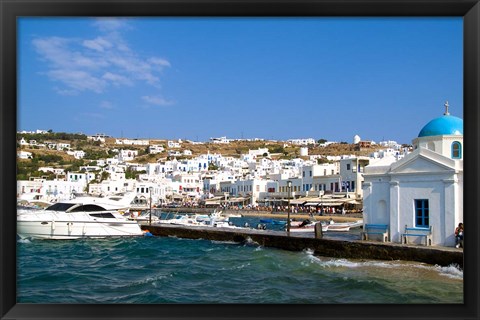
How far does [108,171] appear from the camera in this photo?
2383 inches

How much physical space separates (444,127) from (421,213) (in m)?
2.09

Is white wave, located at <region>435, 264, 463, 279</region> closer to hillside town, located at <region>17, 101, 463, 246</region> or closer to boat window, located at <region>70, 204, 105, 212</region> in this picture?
hillside town, located at <region>17, 101, 463, 246</region>

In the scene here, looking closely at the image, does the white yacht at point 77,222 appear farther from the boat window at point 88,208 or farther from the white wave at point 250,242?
the white wave at point 250,242

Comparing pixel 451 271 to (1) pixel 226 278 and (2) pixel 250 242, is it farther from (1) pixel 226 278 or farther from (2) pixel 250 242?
(2) pixel 250 242

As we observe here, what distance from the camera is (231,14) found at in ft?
12.5

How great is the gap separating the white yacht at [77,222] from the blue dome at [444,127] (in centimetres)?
1252

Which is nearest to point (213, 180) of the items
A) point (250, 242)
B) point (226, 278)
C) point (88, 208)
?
point (88, 208)

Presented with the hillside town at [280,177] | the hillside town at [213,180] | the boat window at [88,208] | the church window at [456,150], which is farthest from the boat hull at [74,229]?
the church window at [456,150]

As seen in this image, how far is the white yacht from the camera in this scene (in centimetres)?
1892

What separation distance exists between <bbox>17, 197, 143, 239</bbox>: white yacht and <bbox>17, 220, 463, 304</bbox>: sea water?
298cm

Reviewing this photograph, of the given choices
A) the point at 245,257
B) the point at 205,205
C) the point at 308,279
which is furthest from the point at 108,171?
the point at 308,279

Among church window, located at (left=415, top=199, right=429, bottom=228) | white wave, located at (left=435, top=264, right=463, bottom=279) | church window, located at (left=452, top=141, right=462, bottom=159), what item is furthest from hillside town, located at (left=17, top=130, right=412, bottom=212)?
white wave, located at (left=435, top=264, right=463, bottom=279)

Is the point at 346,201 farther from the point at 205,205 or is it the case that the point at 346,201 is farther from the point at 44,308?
the point at 44,308
